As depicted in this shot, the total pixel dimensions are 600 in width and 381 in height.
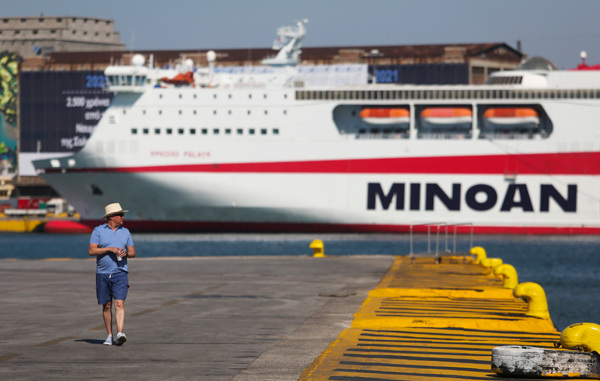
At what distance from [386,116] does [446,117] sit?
367cm

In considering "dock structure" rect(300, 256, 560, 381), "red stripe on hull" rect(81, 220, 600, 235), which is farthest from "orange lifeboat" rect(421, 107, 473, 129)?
"dock structure" rect(300, 256, 560, 381)

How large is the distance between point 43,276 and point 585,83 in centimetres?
4391

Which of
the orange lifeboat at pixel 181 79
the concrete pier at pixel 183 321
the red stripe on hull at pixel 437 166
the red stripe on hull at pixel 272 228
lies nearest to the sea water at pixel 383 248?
the red stripe on hull at pixel 272 228

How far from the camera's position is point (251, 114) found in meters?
57.0

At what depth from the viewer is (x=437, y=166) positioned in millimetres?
56469

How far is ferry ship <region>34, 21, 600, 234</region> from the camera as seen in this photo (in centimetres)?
5650

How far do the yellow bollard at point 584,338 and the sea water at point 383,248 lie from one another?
19.9 meters

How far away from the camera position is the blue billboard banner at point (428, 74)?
11494 cm

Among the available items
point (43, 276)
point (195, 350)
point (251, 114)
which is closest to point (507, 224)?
point (251, 114)

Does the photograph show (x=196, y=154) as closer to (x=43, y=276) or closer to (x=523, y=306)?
(x=43, y=276)

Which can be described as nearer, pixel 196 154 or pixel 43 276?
pixel 43 276

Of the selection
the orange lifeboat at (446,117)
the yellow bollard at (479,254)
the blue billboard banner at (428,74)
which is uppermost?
the blue billboard banner at (428,74)

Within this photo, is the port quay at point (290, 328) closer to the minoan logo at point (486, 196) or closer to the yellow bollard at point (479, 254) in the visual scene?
the yellow bollard at point (479, 254)

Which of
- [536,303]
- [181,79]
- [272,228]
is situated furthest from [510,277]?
[181,79]
